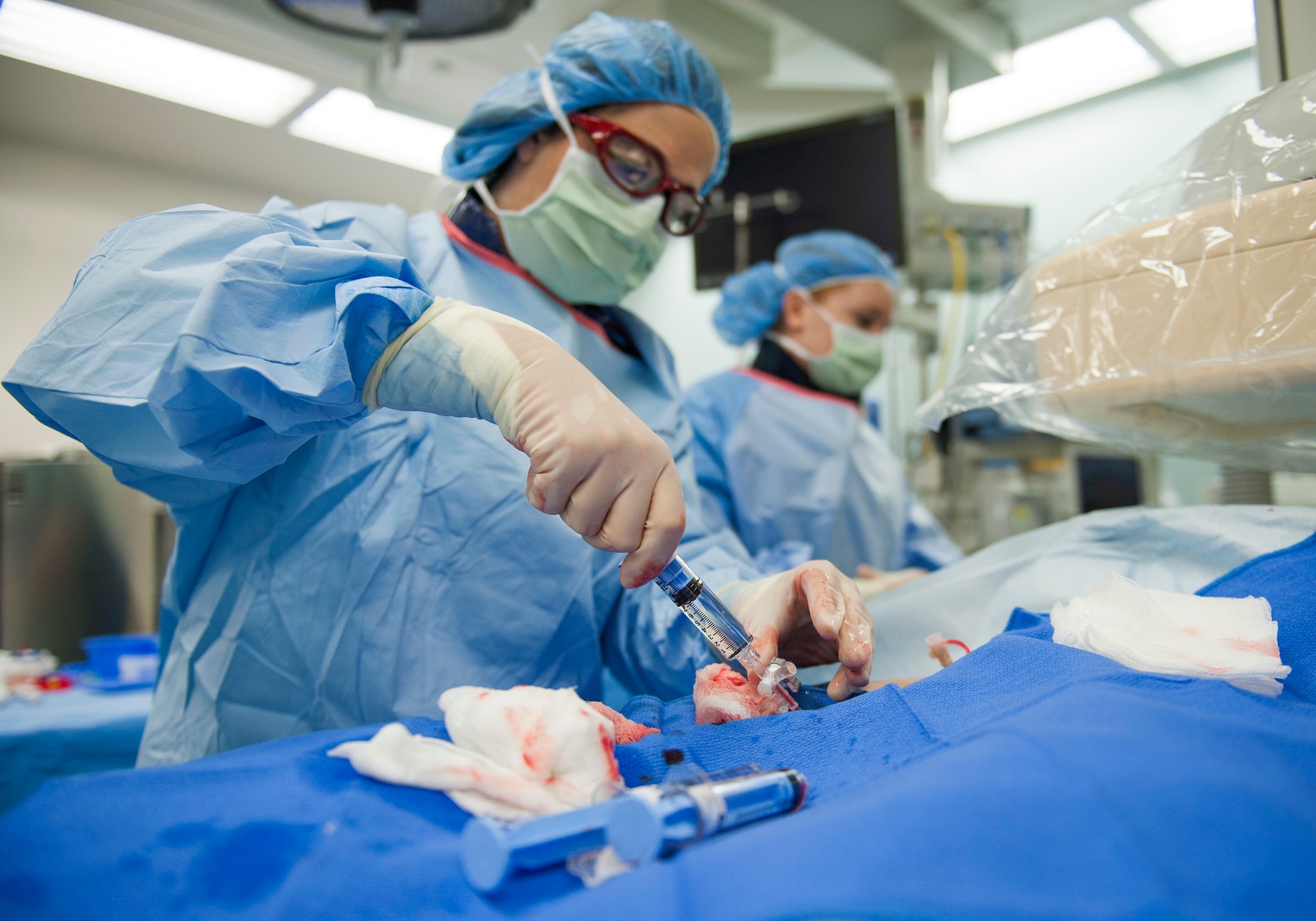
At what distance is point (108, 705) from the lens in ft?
5.28

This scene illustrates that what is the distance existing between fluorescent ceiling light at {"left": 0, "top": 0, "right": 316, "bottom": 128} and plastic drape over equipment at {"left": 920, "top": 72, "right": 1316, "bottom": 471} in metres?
1.23

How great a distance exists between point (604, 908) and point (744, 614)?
65 cm

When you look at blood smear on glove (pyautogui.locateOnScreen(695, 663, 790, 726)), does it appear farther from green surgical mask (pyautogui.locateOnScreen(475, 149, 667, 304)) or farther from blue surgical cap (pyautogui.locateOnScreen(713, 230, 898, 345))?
blue surgical cap (pyautogui.locateOnScreen(713, 230, 898, 345))

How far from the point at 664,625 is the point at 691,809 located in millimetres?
648

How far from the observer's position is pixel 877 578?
1.98 metres

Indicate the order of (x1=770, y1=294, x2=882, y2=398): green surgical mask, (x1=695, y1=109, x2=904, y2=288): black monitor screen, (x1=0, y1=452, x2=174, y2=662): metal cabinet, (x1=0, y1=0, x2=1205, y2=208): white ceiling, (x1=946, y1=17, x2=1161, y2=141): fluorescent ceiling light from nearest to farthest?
(x1=0, y1=0, x2=1205, y2=208): white ceiling, (x1=0, y1=452, x2=174, y2=662): metal cabinet, (x1=770, y1=294, x2=882, y2=398): green surgical mask, (x1=695, y1=109, x2=904, y2=288): black monitor screen, (x1=946, y1=17, x2=1161, y2=141): fluorescent ceiling light

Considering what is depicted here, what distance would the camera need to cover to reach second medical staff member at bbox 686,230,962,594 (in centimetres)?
212

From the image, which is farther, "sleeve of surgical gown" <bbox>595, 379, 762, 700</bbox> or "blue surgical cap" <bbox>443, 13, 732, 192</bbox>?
"blue surgical cap" <bbox>443, 13, 732, 192</bbox>

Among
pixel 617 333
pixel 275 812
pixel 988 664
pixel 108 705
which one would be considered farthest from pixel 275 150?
pixel 988 664

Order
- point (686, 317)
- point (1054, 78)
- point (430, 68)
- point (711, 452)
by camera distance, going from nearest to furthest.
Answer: point (711, 452) → point (430, 68) → point (1054, 78) → point (686, 317)

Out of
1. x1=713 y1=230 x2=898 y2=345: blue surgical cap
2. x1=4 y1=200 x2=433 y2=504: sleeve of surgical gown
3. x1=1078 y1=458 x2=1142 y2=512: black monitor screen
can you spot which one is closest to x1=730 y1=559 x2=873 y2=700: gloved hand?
x1=4 y1=200 x2=433 y2=504: sleeve of surgical gown

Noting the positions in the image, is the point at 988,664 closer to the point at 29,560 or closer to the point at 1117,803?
the point at 1117,803

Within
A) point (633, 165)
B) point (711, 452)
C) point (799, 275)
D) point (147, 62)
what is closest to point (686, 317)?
point (799, 275)

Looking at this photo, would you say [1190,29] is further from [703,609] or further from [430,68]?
[703,609]
